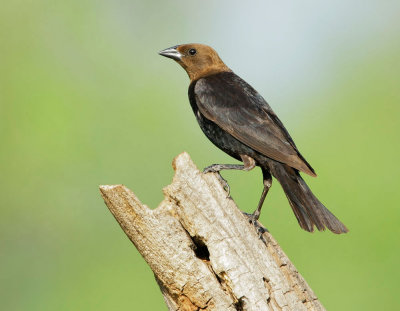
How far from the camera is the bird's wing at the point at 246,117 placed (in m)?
4.42

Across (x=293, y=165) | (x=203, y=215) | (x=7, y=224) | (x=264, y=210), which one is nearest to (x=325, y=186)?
(x=264, y=210)

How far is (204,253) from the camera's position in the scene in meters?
3.47

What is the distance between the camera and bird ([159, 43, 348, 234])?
13.6 feet

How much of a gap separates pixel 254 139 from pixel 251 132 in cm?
6

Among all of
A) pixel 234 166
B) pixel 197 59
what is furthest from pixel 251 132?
pixel 197 59

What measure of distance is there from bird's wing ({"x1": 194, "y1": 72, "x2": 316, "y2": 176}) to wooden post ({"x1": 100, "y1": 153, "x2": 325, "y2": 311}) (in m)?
1.00

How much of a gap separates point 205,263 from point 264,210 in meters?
2.67

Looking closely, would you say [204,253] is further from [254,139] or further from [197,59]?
[197,59]

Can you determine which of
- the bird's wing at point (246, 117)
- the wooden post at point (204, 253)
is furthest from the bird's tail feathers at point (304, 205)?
the wooden post at point (204, 253)

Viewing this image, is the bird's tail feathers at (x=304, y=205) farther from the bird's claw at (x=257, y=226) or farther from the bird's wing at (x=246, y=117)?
the bird's claw at (x=257, y=226)

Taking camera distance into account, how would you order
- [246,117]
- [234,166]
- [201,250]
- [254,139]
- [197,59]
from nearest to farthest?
[201,250]
[234,166]
[254,139]
[246,117]
[197,59]

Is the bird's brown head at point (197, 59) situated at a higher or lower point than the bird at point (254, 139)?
higher

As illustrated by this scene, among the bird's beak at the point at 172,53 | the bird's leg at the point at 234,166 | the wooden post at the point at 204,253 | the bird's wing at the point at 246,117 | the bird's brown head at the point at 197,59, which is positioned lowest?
the wooden post at the point at 204,253

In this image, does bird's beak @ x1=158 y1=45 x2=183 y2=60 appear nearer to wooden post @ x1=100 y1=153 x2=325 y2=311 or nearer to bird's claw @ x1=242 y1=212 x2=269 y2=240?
bird's claw @ x1=242 y1=212 x2=269 y2=240
